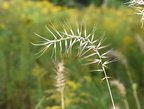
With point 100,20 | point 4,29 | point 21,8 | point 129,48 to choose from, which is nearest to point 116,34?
point 129,48

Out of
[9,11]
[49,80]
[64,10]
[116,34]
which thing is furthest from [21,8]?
[49,80]

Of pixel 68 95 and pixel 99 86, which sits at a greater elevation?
pixel 99 86

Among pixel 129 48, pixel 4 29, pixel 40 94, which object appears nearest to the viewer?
pixel 40 94

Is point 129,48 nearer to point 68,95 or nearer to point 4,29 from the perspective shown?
point 4,29

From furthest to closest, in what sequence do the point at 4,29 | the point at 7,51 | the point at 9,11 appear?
1. the point at 9,11
2. the point at 4,29
3. the point at 7,51

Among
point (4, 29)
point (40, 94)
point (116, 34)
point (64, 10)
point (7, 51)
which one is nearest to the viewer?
point (40, 94)

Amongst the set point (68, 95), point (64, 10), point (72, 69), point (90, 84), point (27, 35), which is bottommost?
point (68, 95)

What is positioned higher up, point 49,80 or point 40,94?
point 49,80

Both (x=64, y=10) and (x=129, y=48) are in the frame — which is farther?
(x=64, y=10)

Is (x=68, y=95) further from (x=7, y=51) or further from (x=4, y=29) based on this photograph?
(x=4, y=29)
